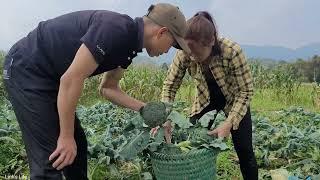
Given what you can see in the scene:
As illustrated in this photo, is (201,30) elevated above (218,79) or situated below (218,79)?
above

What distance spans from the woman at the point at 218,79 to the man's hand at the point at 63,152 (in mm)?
1113

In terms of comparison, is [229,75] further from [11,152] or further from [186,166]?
[11,152]

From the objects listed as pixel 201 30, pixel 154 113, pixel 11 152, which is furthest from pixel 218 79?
pixel 11 152

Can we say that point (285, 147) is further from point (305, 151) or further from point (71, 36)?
point (71, 36)

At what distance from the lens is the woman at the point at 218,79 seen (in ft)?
11.8

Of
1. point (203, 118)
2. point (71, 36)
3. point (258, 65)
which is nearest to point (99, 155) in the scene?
point (203, 118)

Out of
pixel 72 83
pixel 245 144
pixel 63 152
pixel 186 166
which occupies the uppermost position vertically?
pixel 72 83

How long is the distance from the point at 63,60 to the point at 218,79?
4.32 ft

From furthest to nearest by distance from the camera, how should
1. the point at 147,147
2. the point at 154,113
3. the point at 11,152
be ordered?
1. the point at 11,152
2. the point at 147,147
3. the point at 154,113

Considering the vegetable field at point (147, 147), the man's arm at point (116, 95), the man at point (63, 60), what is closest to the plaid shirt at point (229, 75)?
the vegetable field at point (147, 147)

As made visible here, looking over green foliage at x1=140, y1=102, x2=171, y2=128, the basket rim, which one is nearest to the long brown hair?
green foliage at x1=140, y1=102, x2=171, y2=128

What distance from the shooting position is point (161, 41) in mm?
2875

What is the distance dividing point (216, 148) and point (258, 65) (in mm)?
11222

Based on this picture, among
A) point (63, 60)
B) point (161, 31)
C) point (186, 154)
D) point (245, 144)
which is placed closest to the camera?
point (161, 31)
